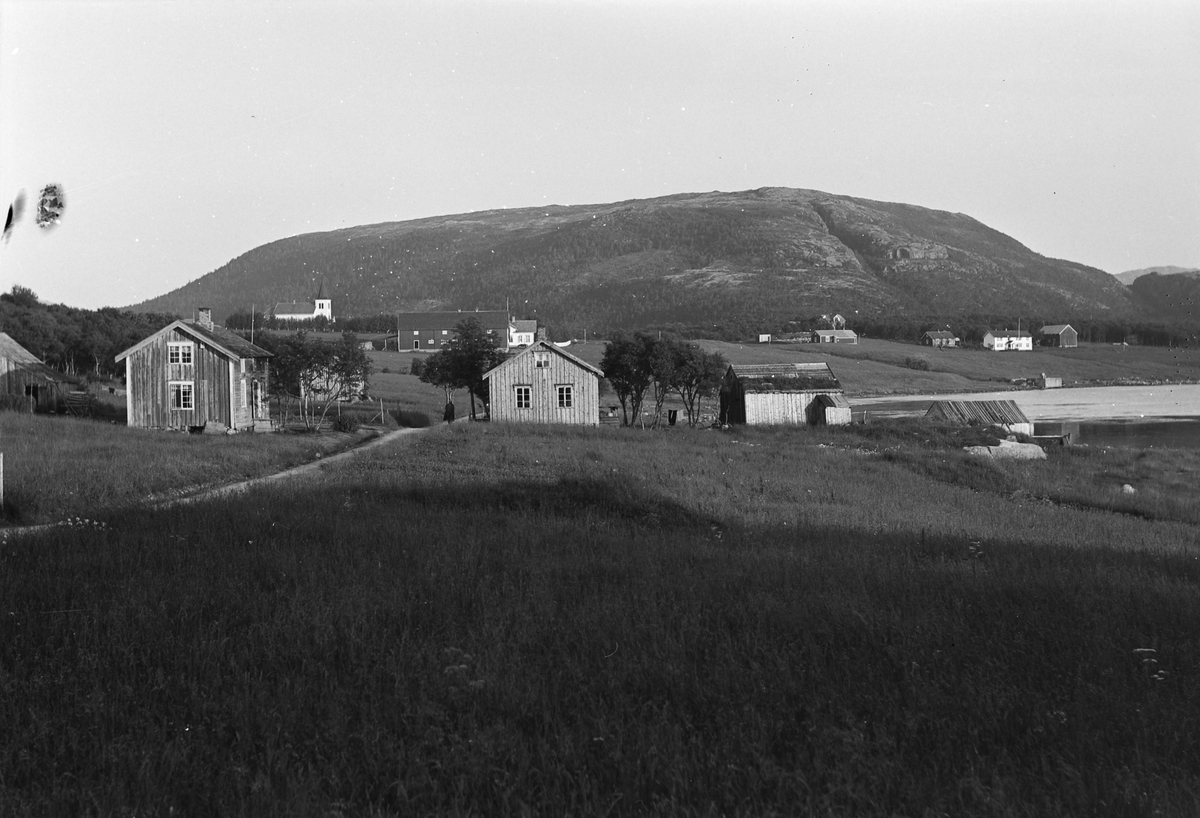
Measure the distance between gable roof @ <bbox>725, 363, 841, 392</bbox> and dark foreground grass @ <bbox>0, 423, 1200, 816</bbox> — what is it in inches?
1772

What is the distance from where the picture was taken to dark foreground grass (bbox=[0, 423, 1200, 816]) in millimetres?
4988

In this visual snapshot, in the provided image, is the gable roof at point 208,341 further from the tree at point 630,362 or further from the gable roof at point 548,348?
the tree at point 630,362

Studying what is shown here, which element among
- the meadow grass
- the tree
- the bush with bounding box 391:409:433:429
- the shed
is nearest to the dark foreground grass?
the meadow grass

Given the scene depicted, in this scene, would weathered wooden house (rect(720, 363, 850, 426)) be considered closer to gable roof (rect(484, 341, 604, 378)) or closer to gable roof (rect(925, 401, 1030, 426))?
gable roof (rect(925, 401, 1030, 426))

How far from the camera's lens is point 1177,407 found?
84.1 metres

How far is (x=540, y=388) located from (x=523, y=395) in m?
1.00

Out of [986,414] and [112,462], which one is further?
[986,414]

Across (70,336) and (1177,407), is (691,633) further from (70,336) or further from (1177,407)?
(1177,407)

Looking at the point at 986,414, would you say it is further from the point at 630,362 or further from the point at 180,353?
the point at 180,353

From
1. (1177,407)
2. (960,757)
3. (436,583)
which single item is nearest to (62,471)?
(436,583)

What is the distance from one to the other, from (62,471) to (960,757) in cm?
2029

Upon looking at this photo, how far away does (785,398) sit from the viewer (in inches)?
2285

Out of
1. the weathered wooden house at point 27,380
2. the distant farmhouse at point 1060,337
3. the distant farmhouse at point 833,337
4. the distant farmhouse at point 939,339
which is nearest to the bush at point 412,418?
the weathered wooden house at point 27,380

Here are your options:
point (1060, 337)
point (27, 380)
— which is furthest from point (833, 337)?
point (27, 380)
